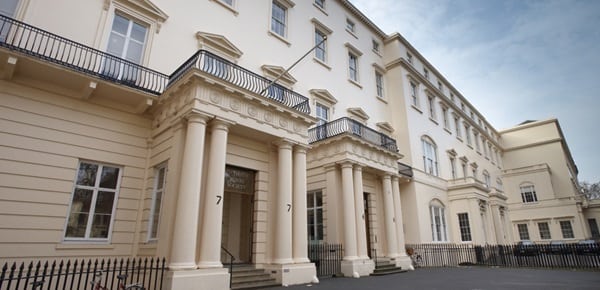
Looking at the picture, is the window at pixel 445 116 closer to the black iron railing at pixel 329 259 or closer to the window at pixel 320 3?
the window at pixel 320 3

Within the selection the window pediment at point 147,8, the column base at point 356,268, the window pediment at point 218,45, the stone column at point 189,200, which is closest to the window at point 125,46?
the window pediment at point 147,8

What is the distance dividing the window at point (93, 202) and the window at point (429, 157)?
19.6 metres

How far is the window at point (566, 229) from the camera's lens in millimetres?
33559

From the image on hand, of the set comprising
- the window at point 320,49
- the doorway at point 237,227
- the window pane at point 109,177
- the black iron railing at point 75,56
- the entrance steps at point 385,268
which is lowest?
the entrance steps at point 385,268

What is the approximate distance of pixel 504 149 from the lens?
1770 inches

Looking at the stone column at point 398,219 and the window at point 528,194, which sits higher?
the window at point 528,194

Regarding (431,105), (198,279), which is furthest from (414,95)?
(198,279)

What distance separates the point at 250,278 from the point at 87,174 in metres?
5.65

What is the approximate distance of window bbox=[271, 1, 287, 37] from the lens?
16.0 m

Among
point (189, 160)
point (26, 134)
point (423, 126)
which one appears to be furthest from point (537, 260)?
point (26, 134)

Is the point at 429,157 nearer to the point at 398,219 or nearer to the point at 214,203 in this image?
the point at 398,219

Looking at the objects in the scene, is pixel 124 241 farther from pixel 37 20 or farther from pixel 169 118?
pixel 37 20

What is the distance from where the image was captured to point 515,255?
64.2ft

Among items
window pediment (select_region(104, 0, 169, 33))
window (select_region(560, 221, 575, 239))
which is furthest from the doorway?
window (select_region(560, 221, 575, 239))
